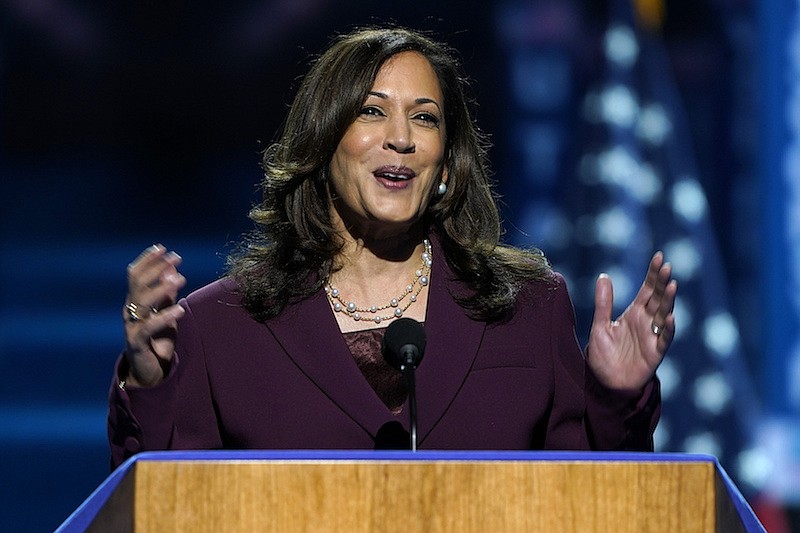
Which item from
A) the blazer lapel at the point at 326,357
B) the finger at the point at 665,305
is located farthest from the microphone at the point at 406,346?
the finger at the point at 665,305

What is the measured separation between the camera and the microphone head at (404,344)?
1499 mm

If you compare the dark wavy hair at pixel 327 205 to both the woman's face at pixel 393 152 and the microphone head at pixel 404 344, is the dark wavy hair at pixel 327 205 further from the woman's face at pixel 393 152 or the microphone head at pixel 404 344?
the microphone head at pixel 404 344

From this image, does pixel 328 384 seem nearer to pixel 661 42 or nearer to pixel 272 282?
pixel 272 282

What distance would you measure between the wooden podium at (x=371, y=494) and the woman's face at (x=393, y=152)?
2.87 ft

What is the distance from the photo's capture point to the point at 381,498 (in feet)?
3.54

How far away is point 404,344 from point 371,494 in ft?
1.45

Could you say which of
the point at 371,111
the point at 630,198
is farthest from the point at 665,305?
the point at 630,198

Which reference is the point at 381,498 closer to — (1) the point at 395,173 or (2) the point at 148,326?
(2) the point at 148,326

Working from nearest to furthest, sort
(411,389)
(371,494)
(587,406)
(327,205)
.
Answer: (371,494), (411,389), (587,406), (327,205)

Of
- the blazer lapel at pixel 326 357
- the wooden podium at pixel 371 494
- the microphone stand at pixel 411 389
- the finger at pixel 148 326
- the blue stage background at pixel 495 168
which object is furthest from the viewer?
the blue stage background at pixel 495 168

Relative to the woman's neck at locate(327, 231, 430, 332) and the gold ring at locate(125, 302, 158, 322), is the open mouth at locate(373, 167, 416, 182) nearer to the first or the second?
the woman's neck at locate(327, 231, 430, 332)

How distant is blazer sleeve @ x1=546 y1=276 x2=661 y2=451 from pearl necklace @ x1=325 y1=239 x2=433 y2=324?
23 centimetres

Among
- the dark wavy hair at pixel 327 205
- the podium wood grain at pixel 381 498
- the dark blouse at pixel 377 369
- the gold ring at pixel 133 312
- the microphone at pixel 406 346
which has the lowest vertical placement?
the podium wood grain at pixel 381 498

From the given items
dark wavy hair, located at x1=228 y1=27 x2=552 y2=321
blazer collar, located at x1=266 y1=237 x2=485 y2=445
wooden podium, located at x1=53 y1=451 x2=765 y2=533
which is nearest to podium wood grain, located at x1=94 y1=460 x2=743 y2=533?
wooden podium, located at x1=53 y1=451 x2=765 y2=533
